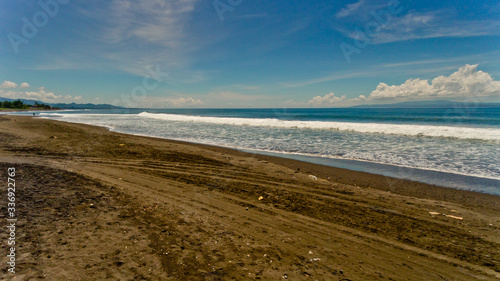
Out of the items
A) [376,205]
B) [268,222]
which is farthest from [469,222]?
[268,222]

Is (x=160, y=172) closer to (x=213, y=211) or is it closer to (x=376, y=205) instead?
(x=213, y=211)

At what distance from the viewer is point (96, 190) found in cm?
595

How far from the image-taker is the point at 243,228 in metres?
4.45

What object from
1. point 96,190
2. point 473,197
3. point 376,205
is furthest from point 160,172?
point 473,197

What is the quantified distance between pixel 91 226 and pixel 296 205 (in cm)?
460

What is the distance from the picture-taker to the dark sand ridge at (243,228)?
3.21 meters

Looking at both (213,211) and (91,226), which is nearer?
(91,226)

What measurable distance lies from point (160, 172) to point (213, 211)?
4.18 meters

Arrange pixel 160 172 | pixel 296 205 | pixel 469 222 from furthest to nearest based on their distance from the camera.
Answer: pixel 160 172
pixel 296 205
pixel 469 222

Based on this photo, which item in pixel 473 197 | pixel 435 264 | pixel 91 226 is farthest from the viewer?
pixel 473 197

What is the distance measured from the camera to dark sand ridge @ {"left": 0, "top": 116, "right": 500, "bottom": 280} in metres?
3.21

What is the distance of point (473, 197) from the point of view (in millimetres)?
6637

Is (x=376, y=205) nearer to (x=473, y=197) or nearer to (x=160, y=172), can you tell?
(x=473, y=197)

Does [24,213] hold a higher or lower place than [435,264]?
higher
